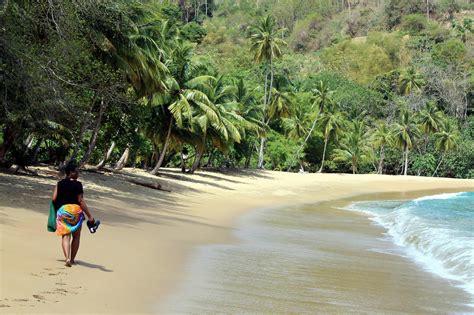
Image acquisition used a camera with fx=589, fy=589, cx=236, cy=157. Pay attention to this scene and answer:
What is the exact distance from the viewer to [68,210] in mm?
7086

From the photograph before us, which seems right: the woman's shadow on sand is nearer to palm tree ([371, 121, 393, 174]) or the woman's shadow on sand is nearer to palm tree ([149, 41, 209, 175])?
palm tree ([149, 41, 209, 175])

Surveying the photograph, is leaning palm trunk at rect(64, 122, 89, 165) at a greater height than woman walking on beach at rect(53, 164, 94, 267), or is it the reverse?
leaning palm trunk at rect(64, 122, 89, 165)

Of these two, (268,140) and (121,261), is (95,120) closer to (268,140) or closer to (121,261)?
(121,261)

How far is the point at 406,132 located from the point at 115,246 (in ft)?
180

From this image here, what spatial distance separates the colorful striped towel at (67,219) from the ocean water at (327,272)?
1.49 m

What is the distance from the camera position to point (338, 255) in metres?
10.9

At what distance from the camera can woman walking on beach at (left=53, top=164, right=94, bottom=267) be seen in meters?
7.07

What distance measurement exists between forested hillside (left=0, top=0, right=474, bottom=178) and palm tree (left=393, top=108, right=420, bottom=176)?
0.16 metres

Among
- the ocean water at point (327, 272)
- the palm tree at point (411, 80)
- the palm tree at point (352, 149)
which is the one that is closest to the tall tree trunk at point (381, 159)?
the palm tree at point (352, 149)

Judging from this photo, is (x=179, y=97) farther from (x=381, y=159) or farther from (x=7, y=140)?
(x=381, y=159)

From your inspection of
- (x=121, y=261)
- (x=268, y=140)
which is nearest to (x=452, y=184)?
(x=268, y=140)

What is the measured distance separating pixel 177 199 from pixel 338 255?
10191 millimetres

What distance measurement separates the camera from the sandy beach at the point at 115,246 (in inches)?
234

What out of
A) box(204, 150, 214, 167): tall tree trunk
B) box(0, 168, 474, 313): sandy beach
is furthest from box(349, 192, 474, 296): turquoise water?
box(204, 150, 214, 167): tall tree trunk
